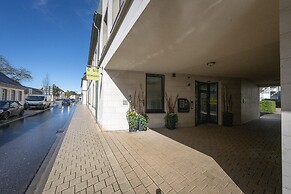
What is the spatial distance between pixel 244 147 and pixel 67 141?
222 inches

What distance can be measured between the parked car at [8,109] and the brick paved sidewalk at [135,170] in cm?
849

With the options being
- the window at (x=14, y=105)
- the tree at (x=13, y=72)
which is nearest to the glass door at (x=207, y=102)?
the window at (x=14, y=105)

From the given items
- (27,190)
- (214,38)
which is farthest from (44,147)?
(214,38)

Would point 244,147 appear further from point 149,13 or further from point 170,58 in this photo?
point 149,13

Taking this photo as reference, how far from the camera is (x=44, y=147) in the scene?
4.93 meters

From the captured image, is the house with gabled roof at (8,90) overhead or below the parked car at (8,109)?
overhead

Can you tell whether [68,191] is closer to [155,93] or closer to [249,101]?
[155,93]

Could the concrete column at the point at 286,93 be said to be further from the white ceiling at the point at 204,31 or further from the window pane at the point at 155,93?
the window pane at the point at 155,93

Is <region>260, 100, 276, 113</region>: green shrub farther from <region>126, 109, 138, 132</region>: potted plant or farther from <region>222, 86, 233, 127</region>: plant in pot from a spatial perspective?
<region>126, 109, 138, 132</region>: potted plant

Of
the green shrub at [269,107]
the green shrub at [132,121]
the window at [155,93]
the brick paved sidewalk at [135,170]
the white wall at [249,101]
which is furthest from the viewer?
the green shrub at [269,107]

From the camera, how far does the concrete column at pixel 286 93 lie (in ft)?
4.76

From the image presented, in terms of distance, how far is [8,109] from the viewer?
10656mm

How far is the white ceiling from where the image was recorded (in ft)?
7.73

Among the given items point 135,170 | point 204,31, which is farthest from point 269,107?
point 135,170
